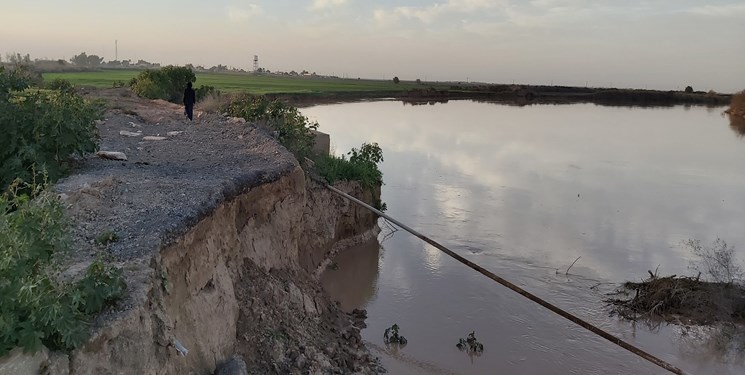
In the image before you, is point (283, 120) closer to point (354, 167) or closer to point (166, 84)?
point (354, 167)

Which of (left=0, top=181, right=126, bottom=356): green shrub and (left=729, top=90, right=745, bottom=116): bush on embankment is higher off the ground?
(left=729, top=90, right=745, bottom=116): bush on embankment

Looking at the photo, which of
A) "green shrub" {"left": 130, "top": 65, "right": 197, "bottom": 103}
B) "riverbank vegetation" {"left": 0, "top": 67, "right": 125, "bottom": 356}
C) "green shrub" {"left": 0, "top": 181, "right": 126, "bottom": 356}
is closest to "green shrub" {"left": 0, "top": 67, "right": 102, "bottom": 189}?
"riverbank vegetation" {"left": 0, "top": 67, "right": 125, "bottom": 356}

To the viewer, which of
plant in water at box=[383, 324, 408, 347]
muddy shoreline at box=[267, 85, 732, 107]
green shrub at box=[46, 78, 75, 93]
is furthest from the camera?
muddy shoreline at box=[267, 85, 732, 107]

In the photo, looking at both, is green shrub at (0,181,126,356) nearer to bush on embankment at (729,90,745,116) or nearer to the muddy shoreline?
the muddy shoreline

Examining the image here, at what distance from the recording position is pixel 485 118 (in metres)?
54.5

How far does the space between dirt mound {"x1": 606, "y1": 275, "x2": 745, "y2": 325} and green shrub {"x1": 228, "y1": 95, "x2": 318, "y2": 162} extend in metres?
7.88

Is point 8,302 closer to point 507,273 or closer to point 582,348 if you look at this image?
point 582,348

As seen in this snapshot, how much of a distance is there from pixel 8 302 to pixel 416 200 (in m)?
16.9

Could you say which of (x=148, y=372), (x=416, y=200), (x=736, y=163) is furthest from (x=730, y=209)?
(x=148, y=372)

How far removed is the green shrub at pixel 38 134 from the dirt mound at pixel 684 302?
1061 cm

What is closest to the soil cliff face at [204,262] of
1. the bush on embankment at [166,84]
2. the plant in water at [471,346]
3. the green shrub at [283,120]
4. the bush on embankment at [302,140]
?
the green shrub at [283,120]

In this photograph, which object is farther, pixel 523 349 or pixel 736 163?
pixel 736 163

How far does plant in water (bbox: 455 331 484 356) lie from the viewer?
32.4 ft

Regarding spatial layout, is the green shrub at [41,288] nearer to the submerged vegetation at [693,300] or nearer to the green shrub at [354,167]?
the green shrub at [354,167]
